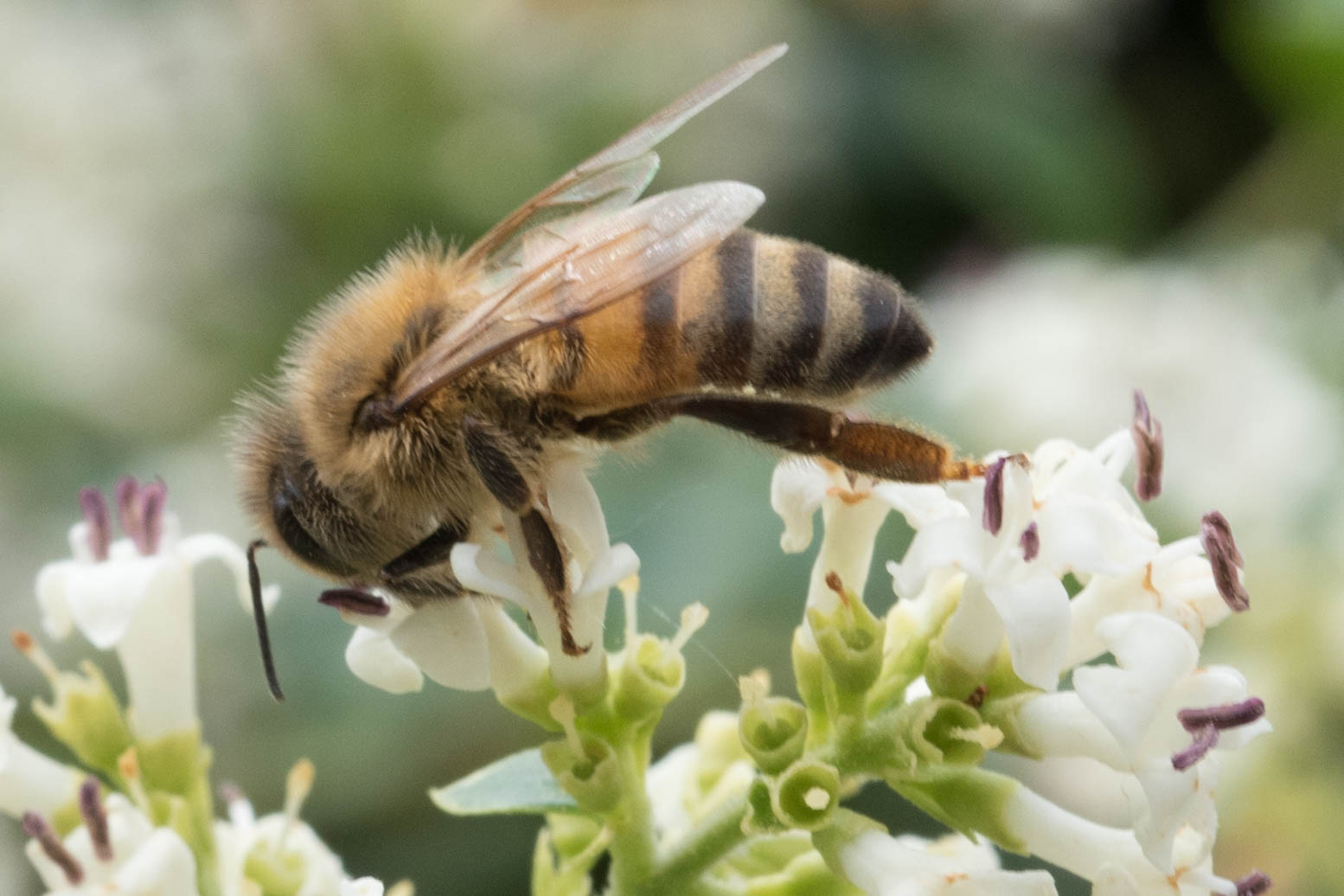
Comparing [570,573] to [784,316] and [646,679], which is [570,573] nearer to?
[646,679]

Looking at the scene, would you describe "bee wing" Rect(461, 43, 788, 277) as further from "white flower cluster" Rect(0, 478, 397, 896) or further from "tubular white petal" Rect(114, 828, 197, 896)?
"tubular white petal" Rect(114, 828, 197, 896)

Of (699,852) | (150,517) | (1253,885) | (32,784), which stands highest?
(150,517)

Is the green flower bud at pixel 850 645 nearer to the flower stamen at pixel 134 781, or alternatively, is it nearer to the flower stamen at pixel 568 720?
the flower stamen at pixel 568 720

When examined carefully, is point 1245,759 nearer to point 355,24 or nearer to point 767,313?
point 767,313

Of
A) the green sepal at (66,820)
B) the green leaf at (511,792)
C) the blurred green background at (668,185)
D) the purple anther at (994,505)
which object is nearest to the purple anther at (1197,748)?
the purple anther at (994,505)

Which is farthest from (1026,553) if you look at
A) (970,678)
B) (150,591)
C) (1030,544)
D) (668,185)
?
(668,185)

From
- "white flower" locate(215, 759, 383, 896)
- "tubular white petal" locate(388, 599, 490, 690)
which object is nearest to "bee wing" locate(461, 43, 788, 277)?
"tubular white petal" locate(388, 599, 490, 690)
